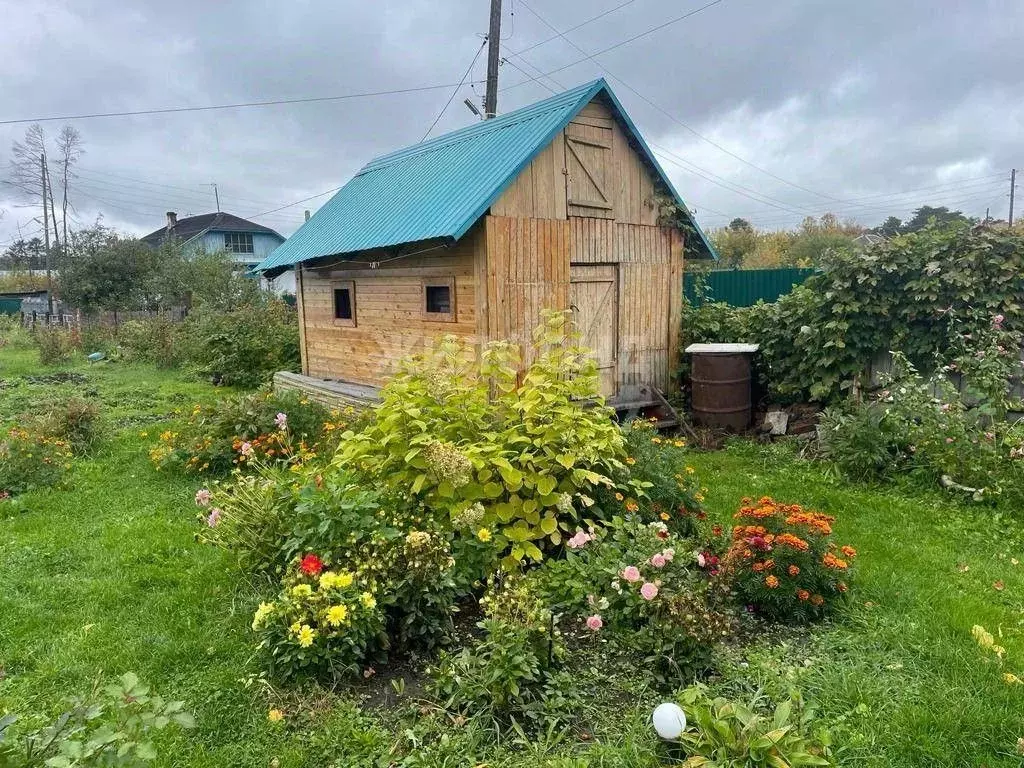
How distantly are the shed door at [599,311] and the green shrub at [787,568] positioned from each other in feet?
14.5

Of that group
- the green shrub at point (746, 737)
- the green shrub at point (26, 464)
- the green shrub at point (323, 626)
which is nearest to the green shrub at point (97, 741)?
the green shrub at point (323, 626)

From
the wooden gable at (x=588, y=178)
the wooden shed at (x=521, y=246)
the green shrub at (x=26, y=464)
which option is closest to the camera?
the green shrub at (x=26, y=464)

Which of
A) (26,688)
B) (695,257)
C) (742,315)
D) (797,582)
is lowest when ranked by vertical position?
(26,688)

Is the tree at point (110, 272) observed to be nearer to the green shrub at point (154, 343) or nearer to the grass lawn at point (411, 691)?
the green shrub at point (154, 343)

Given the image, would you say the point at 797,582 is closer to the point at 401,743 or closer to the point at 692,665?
the point at 692,665

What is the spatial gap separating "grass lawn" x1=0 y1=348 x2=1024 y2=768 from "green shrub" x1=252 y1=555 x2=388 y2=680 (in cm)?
12

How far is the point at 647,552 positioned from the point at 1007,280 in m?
5.10

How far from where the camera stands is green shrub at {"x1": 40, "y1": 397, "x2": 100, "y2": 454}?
689cm

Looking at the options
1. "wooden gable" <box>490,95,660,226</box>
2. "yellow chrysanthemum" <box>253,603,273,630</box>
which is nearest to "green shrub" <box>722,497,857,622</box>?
"yellow chrysanthemum" <box>253,603,273,630</box>

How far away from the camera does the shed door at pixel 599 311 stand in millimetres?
7738

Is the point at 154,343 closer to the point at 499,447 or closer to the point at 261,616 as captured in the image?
the point at 499,447

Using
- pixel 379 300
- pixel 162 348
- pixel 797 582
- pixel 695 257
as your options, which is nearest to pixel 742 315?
pixel 695 257

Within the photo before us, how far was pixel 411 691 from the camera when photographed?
281 cm

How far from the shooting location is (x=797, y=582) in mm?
3252
